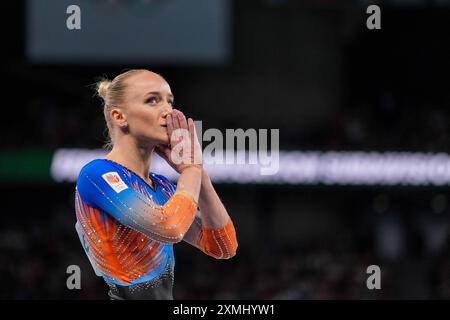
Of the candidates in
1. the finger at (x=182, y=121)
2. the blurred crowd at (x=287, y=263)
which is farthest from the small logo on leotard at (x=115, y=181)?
the blurred crowd at (x=287, y=263)

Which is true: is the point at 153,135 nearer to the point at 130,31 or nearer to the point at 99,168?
the point at 99,168

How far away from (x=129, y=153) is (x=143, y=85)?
12.8 inches

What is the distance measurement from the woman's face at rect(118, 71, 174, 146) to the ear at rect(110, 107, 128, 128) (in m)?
0.02

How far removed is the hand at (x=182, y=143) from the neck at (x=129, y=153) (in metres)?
0.22

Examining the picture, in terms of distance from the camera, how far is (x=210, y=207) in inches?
137

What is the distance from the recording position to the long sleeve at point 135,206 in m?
3.14

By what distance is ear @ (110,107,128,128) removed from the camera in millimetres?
3402

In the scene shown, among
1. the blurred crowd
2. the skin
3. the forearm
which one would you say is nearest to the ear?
the skin

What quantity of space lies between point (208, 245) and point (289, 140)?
12.2 metres

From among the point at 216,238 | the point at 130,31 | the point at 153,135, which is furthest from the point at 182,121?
the point at 130,31

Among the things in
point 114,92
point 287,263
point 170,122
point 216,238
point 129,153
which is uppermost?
point 114,92

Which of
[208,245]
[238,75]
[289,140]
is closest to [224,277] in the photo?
[289,140]

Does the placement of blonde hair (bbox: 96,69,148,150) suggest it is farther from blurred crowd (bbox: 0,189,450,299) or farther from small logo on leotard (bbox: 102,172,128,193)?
blurred crowd (bbox: 0,189,450,299)
